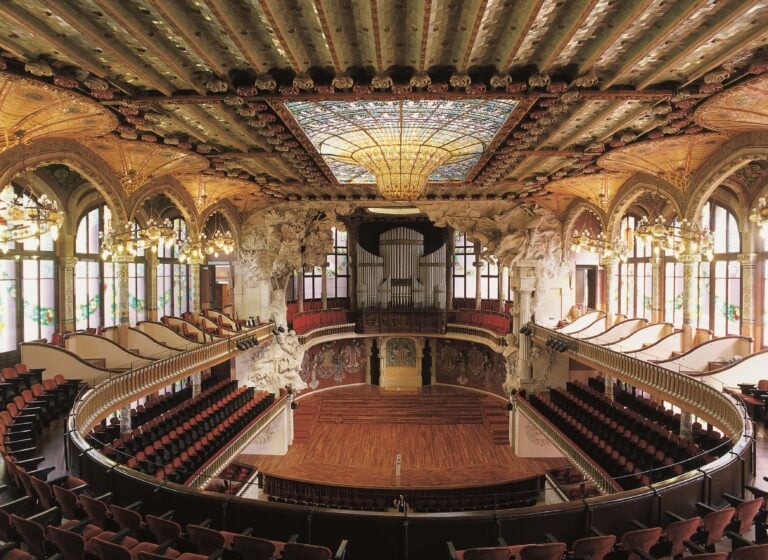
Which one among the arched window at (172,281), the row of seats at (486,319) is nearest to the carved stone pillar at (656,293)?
the row of seats at (486,319)

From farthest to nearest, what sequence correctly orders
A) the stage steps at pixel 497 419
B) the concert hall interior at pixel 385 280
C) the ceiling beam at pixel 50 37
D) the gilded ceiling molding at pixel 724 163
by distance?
the stage steps at pixel 497 419 → the gilded ceiling molding at pixel 724 163 → the concert hall interior at pixel 385 280 → the ceiling beam at pixel 50 37

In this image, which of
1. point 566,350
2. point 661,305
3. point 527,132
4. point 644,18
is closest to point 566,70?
point 644,18

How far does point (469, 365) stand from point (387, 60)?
75.8 ft

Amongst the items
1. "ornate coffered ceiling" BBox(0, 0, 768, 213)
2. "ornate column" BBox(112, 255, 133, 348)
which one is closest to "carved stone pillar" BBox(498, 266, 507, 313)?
"ornate coffered ceiling" BBox(0, 0, 768, 213)

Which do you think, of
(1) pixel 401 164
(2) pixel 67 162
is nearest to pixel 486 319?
(1) pixel 401 164

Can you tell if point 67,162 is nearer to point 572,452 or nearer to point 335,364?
point 572,452

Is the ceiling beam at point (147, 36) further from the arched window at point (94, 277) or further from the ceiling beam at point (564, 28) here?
the arched window at point (94, 277)

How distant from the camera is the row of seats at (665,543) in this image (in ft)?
16.8

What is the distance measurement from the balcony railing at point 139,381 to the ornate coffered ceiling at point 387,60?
5.24 meters

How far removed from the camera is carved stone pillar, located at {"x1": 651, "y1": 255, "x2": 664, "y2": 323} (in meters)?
20.9

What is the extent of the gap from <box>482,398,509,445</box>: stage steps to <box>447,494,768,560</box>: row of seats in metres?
16.2

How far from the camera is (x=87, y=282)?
2033 centimetres

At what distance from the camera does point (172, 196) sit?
56.1 ft

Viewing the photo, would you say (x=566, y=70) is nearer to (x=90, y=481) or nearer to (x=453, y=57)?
(x=453, y=57)
